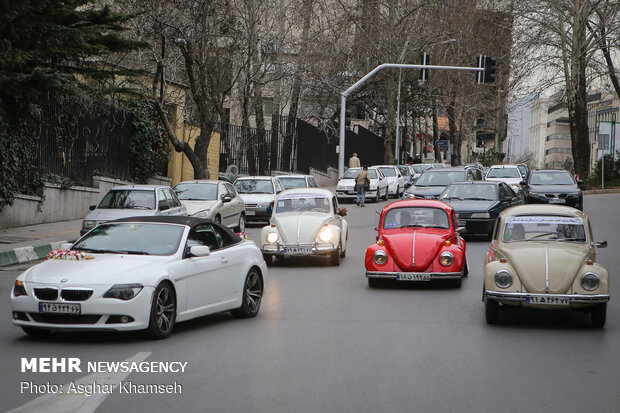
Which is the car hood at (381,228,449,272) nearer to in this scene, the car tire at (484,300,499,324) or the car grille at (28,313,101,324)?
the car tire at (484,300,499,324)

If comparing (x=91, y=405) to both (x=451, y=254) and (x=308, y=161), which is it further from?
(x=308, y=161)

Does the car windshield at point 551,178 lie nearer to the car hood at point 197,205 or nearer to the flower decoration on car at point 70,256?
the car hood at point 197,205

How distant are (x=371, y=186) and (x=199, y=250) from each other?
107 feet

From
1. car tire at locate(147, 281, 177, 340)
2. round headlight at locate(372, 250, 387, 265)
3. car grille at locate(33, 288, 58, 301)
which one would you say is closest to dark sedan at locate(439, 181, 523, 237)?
round headlight at locate(372, 250, 387, 265)

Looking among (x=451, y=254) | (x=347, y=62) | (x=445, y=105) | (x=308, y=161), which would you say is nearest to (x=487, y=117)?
(x=445, y=105)

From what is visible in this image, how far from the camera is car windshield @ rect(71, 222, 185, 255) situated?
10.7m

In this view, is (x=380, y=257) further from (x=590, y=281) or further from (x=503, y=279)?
(x=590, y=281)

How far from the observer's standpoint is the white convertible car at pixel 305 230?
18.7 m

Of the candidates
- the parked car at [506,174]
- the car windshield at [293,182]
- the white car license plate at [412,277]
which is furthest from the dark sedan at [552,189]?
the white car license plate at [412,277]

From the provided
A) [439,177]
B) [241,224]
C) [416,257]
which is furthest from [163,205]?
[439,177]

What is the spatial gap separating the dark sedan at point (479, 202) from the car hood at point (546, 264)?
11834mm

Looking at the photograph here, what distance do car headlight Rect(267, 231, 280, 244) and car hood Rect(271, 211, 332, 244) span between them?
108 mm

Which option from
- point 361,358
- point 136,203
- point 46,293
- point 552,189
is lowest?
point 361,358

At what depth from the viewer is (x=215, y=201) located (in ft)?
84.6
